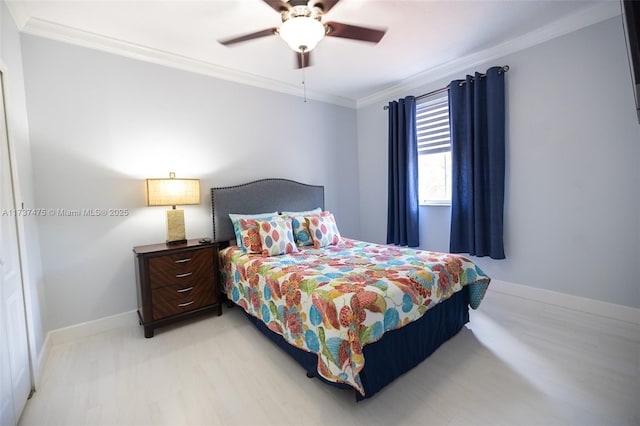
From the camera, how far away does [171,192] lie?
8.46 ft

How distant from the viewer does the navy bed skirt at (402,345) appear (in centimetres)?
159

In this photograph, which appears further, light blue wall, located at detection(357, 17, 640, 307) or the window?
the window

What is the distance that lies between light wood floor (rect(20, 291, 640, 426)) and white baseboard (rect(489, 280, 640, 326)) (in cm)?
10

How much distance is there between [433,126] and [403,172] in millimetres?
703

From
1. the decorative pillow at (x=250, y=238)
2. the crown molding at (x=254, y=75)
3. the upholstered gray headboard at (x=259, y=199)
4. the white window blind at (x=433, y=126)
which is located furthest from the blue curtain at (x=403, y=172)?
the decorative pillow at (x=250, y=238)

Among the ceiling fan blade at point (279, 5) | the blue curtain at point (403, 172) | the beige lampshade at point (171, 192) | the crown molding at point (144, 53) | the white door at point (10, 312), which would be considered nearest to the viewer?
the white door at point (10, 312)

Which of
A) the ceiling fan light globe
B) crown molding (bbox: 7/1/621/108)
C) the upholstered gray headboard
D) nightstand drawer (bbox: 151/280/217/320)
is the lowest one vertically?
nightstand drawer (bbox: 151/280/217/320)

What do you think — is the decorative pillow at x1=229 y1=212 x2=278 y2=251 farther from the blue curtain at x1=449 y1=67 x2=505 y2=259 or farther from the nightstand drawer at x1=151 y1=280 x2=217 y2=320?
the blue curtain at x1=449 y1=67 x2=505 y2=259

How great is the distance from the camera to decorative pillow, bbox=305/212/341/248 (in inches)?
119

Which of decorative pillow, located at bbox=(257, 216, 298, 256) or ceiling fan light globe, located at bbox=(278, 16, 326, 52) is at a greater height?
ceiling fan light globe, located at bbox=(278, 16, 326, 52)

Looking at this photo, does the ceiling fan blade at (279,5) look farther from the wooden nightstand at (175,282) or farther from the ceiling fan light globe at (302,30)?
the wooden nightstand at (175,282)

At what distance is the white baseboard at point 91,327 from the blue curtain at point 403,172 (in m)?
3.32

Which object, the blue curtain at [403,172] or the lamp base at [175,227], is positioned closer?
the lamp base at [175,227]

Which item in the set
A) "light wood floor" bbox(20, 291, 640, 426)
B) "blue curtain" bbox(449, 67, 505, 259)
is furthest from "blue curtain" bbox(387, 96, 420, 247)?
"light wood floor" bbox(20, 291, 640, 426)
